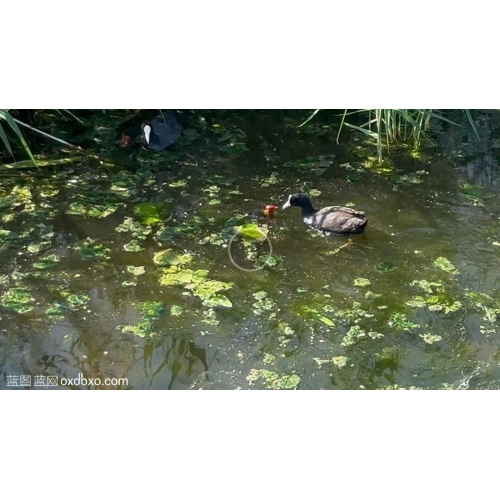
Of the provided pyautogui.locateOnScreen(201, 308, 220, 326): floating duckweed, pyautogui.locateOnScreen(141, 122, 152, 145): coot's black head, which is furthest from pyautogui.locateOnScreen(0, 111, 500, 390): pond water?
pyautogui.locateOnScreen(141, 122, 152, 145): coot's black head

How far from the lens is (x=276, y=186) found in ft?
11.6

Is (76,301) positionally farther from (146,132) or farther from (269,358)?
(146,132)

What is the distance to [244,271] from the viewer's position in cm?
312

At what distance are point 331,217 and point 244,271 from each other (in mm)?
446

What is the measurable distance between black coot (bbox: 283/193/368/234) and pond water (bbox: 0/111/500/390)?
0.04 m

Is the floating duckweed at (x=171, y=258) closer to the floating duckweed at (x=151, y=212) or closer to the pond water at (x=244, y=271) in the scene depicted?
the pond water at (x=244, y=271)

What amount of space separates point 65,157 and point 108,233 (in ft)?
1.74

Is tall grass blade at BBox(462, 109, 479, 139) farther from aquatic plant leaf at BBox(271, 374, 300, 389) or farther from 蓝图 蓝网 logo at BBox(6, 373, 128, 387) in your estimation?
蓝图 蓝网 logo at BBox(6, 373, 128, 387)

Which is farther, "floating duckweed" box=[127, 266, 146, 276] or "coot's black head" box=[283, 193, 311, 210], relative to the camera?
"coot's black head" box=[283, 193, 311, 210]

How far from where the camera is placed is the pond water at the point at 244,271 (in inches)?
108

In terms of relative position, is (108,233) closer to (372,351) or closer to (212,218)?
(212,218)

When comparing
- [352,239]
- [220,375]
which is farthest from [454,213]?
Answer: [220,375]

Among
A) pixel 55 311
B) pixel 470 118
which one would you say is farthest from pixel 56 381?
pixel 470 118

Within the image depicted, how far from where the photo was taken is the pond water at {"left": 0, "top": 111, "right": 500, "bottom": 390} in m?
2.74
